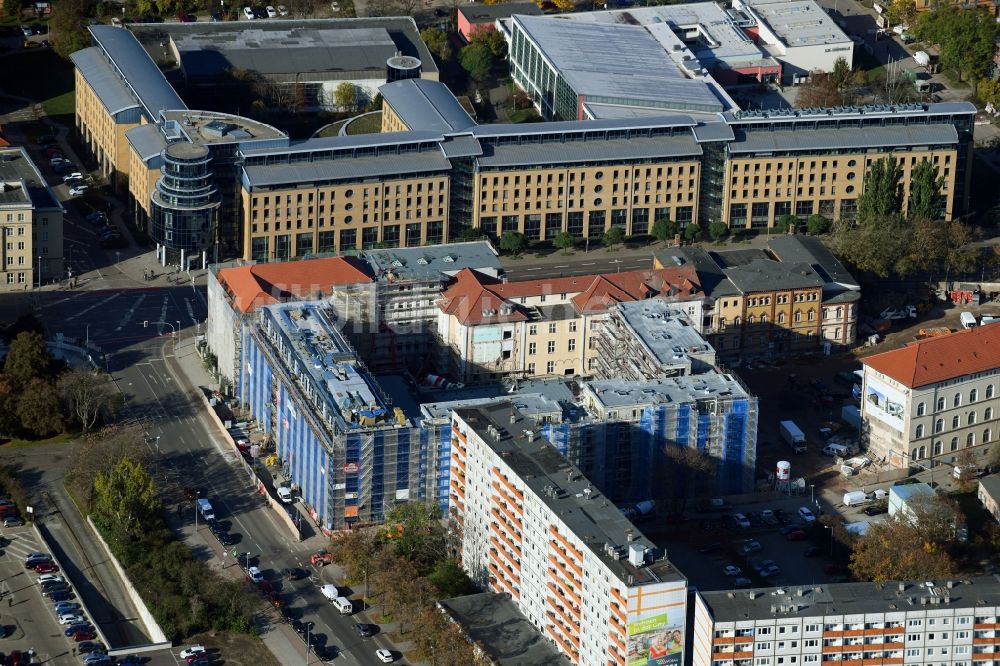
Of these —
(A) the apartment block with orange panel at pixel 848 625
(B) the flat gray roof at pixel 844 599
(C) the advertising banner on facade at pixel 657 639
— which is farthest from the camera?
(B) the flat gray roof at pixel 844 599

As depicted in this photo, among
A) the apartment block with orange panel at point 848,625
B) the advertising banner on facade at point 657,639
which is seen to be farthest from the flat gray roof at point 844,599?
the advertising banner on facade at point 657,639

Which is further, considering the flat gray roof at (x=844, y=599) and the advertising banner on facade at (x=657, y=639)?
the flat gray roof at (x=844, y=599)

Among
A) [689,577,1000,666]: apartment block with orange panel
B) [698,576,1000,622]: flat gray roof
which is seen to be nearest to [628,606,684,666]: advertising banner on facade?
[689,577,1000,666]: apartment block with orange panel

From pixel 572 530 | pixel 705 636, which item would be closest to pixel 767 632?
pixel 705 636

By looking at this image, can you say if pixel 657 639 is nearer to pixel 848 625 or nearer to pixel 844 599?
pixel 848 625

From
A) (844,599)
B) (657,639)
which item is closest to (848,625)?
(844,599)

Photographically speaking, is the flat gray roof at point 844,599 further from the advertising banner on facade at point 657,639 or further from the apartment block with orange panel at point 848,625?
the advertising banner on facade at point 657,639
